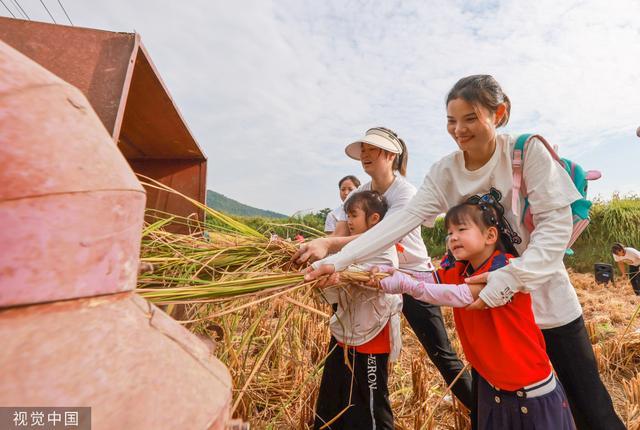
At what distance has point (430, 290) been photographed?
151 centimetres

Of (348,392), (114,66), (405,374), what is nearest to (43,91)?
(114,66)

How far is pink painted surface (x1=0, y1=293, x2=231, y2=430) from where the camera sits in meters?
0.46

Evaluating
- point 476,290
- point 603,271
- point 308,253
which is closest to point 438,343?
Answer: point 476,290

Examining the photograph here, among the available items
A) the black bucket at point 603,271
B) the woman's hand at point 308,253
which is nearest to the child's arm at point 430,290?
the woman's hand at point 308,253

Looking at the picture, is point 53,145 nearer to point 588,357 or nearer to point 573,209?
point 573,209

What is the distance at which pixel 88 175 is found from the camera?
0.55 m

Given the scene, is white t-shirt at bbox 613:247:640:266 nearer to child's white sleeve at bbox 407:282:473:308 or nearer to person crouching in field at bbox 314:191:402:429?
person crouching in field at bbox 314:191:402:429

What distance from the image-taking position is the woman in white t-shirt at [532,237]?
1.33 meters

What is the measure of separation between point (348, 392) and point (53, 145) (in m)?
1.82

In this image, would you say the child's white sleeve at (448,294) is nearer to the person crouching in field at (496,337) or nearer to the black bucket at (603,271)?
the person crouching in field at (496,337)

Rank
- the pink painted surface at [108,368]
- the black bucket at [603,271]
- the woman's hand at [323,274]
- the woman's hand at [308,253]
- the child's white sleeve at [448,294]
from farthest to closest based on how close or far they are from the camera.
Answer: the black bucket at [603,271], the woman's hand at [308,253], the woman's hand at [323,274], the child's white sleeve at [448,294], the pink painted surface at [108,368]

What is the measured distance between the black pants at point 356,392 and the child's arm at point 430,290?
44cm

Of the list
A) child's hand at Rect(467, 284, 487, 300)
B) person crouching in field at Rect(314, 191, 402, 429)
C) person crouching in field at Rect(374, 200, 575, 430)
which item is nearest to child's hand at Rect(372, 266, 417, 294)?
person crouching in field at Rect(374, 200, 575, 430)

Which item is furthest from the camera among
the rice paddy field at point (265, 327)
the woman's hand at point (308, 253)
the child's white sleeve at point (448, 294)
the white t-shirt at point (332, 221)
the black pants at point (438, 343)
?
the white t-shirt at point (332, 221)
